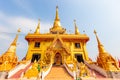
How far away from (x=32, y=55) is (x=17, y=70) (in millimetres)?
5420

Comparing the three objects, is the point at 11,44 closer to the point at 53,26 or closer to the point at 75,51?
the point at 75,51

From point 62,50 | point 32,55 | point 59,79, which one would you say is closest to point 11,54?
point 32,55

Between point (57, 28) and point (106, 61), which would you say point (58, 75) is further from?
point (57, 28)

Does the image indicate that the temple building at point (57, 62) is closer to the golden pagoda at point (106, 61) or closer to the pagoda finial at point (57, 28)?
the golden pagoda at point (106, 61)

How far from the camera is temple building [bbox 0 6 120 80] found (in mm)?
11914

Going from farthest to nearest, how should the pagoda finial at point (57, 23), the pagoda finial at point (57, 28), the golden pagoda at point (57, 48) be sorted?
1. the pagoda finial at point (57, 23)
2. the pagoda finial at point (57, 28)
3. the golden pagoda at point (57, 48)

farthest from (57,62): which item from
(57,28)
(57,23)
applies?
(57,23)

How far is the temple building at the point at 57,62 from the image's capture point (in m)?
11.9

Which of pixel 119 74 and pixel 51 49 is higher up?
pixel 51 49

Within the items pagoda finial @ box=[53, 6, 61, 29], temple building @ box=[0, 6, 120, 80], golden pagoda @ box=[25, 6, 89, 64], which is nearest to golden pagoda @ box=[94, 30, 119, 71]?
temple building @ box=[0, 6, 120, 80]

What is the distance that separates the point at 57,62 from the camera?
60.5 feet

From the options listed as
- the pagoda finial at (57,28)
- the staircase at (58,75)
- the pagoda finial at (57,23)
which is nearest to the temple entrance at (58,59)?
the staircase at (58,75)

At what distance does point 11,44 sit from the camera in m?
17.4

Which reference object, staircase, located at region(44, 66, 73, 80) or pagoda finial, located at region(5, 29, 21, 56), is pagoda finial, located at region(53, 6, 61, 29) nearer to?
pagoda finial, located at region(5, 29, 21, 56)
